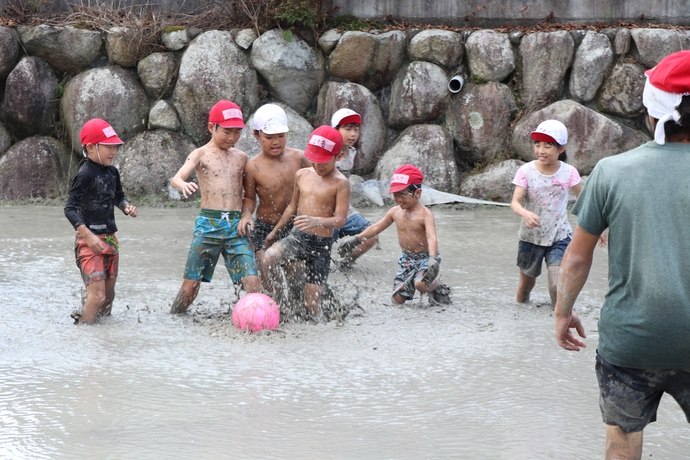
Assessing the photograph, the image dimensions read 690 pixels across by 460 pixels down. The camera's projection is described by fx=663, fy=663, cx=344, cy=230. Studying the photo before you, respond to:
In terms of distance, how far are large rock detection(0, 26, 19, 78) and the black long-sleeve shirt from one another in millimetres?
6939

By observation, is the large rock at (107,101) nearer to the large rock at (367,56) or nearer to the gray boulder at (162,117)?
the gray boulder at (162,117)

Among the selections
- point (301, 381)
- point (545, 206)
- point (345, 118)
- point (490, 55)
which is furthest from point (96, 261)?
point (490, 55)

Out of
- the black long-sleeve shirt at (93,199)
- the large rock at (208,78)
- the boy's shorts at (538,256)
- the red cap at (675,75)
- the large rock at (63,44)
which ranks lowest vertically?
the boy's shorts at (538,256)

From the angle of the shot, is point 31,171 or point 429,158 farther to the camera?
point 31,171

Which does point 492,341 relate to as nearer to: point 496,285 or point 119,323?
point 496,285

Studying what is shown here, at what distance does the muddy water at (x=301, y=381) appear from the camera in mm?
2406

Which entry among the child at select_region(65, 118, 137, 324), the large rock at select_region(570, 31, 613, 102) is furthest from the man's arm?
the large rock at select_region(570, 31, 613, 102)

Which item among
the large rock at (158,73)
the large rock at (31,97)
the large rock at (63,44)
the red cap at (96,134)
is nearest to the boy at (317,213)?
the red cap at (96,134)

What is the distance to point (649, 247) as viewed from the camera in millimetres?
1755

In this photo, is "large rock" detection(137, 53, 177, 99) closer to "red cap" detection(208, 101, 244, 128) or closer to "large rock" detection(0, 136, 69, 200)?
"large rock" detection(0, 136, 69, 200)

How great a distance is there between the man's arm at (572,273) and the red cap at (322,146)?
8.13ft

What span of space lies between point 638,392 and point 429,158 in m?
7.96

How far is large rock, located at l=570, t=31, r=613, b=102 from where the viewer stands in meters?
9.48

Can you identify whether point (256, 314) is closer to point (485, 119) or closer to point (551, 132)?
point (551, 132)
